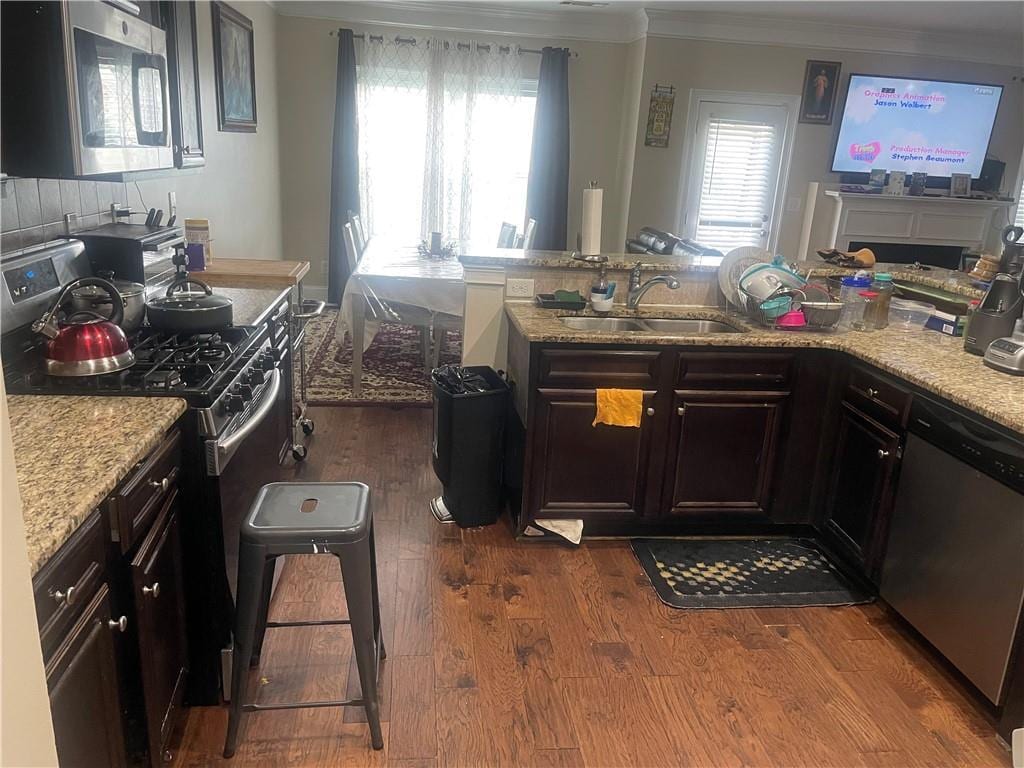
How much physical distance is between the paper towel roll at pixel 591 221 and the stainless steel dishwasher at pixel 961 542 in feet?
4.50

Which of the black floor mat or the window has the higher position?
the window

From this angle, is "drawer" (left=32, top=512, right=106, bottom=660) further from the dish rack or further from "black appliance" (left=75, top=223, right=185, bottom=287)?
the dish rack

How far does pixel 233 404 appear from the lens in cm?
184

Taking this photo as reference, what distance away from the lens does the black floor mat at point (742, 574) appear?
251 centimetres

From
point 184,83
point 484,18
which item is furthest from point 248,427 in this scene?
point 484,18

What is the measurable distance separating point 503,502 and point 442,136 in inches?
163

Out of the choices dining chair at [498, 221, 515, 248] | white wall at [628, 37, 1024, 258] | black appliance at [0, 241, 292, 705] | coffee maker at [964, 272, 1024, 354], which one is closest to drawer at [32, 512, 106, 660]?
black appliance at [0, 241, 292, 705]

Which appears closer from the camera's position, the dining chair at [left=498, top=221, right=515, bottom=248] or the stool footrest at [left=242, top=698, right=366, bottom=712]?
the stool footrest at [left=242, top=698, right=366, bottom=712]

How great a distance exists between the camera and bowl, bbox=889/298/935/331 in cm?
293

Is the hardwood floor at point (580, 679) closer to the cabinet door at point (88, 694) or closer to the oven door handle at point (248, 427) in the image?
the cabinet door at point (88, 694)

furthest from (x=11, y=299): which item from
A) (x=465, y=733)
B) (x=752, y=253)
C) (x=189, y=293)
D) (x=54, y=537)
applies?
(x=752, y=253)

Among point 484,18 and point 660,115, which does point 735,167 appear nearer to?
point 660,115

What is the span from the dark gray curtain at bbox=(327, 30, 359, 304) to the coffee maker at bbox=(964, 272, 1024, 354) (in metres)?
4.70

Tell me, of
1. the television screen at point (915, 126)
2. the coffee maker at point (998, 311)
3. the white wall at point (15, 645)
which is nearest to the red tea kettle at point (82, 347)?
the white wall at point (15, 645)
